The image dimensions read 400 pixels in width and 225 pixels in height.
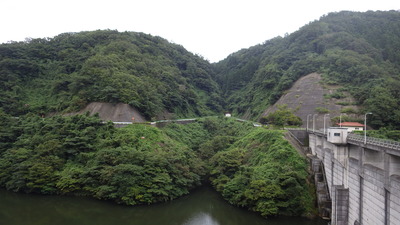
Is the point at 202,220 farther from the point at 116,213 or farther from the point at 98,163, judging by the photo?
the point at 98,163

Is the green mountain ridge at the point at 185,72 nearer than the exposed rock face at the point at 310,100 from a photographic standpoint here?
Yes

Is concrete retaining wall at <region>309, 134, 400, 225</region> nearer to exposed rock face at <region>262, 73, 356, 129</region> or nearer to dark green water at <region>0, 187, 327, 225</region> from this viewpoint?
dark green water at <region>0, 187, 327, 225</region>

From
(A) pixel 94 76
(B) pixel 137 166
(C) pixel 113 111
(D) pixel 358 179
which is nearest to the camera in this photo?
(D) pixel 358 179

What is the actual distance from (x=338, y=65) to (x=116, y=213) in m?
59.0

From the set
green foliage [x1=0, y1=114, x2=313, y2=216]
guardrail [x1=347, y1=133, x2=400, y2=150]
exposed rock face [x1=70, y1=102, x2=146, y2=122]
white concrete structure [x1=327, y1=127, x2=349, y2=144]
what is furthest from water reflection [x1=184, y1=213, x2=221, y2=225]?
exposed rock face [x1=70, y1=102, x2=146, y2=122]

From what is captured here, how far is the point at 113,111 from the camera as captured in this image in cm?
4772

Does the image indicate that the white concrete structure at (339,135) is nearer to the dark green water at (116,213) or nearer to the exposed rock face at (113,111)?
the dark green water at (116,213)

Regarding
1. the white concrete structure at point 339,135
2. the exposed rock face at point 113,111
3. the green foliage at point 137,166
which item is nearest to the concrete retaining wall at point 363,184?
the white concrete structure at point 339,135

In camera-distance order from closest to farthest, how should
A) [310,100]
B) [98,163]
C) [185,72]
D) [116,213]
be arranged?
[116,213], [98,163], [310,100], [185,72]

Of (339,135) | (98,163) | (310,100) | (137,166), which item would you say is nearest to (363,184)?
(339,135)

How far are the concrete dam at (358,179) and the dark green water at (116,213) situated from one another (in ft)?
12.1

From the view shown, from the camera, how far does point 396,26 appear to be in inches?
3287

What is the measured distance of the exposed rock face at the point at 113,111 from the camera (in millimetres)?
46781

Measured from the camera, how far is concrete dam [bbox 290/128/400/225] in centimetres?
1728
